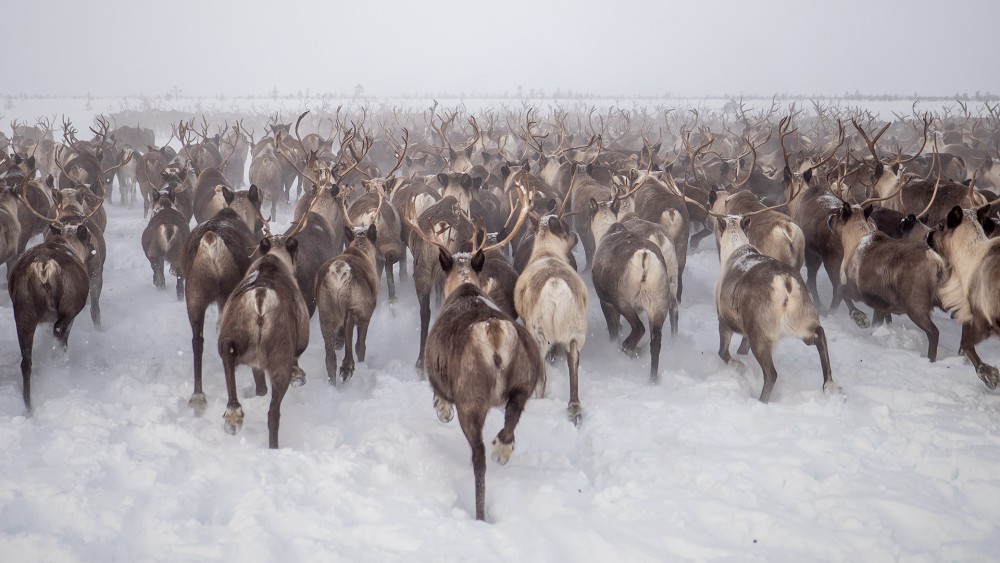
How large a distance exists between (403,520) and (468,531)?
16.8 inches

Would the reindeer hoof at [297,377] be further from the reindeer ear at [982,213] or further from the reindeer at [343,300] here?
the reindeer ear at [982,213]

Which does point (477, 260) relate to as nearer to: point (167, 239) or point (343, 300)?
point (343, 300)

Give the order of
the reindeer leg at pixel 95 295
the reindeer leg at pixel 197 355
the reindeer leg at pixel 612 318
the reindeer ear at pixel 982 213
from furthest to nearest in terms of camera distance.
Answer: the reindeer leg at pixel 95 295 < the reindeer leg at pixel 612 318 < the reindeer ear at pixel 982 213 < the reindeer leg at pixel 197 355

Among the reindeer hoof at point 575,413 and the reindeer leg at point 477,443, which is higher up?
the reindeer leg at point 477,443

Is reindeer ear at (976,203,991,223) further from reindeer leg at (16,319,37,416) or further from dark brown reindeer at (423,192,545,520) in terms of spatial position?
reindeer leg at (16,319,37,416)

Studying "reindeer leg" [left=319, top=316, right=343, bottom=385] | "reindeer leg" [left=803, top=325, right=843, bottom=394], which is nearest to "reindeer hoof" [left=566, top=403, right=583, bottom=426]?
"reindeer leg" [left=803, top=325, right=843, bottom=394]

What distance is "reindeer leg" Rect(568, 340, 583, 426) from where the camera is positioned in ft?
18.3

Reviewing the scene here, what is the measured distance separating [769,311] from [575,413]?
1.98 m

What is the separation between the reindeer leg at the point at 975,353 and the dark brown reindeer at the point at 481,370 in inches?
178

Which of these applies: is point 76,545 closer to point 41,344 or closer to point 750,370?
point 41,344

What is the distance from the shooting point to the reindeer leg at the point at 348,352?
20.3 ft

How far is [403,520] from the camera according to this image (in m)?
3.99

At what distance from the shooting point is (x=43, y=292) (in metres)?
5.57

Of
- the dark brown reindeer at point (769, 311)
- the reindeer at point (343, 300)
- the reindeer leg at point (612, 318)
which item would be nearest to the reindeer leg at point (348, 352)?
the reindeer at point (343, 300)
